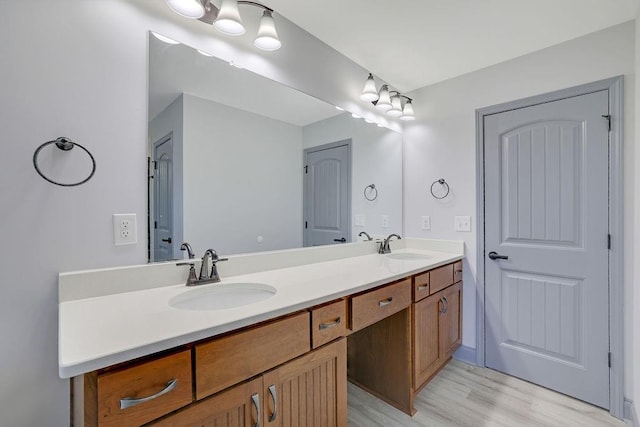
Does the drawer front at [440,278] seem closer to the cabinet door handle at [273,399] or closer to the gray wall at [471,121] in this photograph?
the gray wall at [471,121]

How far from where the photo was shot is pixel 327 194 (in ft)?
6.65

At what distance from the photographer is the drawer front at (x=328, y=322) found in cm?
112

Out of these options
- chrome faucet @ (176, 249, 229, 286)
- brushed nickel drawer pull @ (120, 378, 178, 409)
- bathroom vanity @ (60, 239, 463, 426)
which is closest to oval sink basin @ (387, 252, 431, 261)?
bathroom vanity @ (60, 239, 463, 426)

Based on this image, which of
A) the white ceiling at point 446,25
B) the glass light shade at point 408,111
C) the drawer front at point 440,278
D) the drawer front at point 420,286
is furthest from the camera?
the glass light shade at point 408,111

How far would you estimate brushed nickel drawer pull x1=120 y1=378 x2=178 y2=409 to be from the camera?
2.29ft

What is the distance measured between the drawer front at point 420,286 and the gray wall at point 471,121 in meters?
0.70

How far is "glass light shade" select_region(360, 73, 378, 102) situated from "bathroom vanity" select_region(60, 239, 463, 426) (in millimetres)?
1219

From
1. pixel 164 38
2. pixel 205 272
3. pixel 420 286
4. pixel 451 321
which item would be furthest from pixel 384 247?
pixel 164 38

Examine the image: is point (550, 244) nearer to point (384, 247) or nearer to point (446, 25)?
point (384, 247)

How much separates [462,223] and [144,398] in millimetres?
2265

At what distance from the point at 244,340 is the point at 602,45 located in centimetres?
253

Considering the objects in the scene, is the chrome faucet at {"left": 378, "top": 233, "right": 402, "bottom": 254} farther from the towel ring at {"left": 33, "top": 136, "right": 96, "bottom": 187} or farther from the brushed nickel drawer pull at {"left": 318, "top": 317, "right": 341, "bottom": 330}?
the towel ring at {"left": 33, "top": 136, "right": 96, "bottom": 187}

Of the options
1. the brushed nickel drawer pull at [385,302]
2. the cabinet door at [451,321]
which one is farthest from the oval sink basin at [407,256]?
the brushed nickel drawer pull at [385,302]

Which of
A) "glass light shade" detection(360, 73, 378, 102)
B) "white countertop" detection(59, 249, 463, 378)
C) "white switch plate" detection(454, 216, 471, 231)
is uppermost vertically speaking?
"glass light shade" detection(360, 73, 378, 102)
